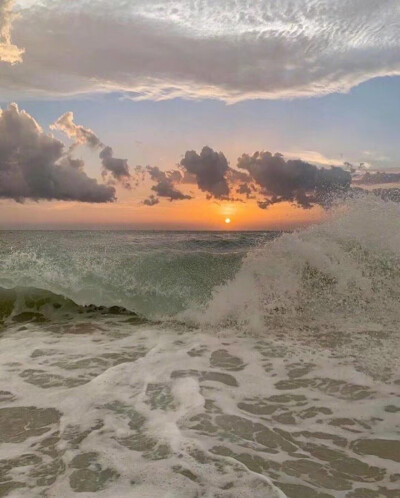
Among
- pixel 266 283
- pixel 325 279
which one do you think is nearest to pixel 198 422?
pixel 266 283

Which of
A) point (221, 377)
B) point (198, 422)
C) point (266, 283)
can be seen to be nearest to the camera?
point (198, 422)

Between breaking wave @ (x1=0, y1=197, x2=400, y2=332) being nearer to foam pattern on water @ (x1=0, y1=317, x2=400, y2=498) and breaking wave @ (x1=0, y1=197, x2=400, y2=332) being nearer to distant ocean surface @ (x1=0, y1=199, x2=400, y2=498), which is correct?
distant ocean surface @ (x1=0, y1=199, x2=400, y2=498)

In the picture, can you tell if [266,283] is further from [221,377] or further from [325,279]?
[221,377]

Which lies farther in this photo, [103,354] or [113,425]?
[103,354]

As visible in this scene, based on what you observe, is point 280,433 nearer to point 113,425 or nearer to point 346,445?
point 346,445

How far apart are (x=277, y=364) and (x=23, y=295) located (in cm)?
853

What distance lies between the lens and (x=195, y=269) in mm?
16375

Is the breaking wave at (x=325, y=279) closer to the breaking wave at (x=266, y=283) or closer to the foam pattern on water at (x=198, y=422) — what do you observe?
the breaking wave at (x=266, y=283)

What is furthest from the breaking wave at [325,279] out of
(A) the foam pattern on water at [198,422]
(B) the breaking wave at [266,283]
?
(A) the foam pattern on water at [198,422]

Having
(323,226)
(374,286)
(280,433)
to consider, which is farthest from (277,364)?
(323,226)

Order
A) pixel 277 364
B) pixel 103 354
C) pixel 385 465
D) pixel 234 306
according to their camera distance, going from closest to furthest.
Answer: pixel 385 465 < pixel 277 364 < pixel 103 354 < pixel 234 306

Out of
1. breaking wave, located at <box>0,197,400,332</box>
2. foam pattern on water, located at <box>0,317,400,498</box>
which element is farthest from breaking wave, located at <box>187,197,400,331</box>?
foam pattern on water, located at <box>0,317,400,498</box>

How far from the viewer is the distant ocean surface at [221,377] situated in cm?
365

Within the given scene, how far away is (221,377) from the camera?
609 cm
